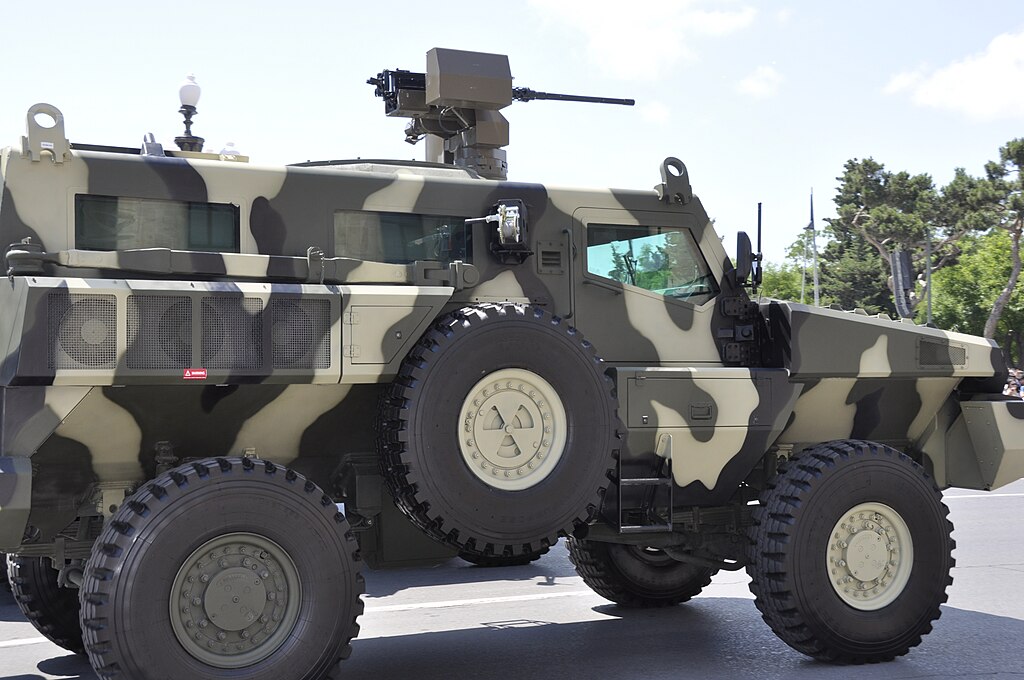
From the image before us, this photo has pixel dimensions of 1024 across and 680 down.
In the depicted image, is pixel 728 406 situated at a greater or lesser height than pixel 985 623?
greater

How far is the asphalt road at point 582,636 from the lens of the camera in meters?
6.48

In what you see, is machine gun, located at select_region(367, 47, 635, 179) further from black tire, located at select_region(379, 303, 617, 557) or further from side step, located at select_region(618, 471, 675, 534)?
side step, located at select_region(618, 471, 675, 534)

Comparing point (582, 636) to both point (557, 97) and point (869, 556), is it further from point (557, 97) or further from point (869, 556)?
point (557, 97)

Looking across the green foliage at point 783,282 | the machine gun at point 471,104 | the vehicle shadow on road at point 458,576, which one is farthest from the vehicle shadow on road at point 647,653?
the green foliage at point 783,282

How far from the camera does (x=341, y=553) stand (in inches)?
209

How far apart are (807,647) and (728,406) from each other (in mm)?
1364

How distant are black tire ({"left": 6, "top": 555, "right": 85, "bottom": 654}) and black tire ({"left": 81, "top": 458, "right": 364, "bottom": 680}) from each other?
189 centimetres

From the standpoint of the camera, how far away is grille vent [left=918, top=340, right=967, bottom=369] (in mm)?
7008

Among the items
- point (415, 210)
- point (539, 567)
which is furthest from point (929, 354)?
point (539, 567)

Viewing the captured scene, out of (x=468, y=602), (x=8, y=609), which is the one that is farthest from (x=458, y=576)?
(x=8, y=609)

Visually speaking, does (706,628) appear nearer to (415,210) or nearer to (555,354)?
(555,354)

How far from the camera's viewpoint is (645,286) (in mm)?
6738

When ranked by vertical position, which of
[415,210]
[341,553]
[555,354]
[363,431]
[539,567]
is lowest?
[539,567]

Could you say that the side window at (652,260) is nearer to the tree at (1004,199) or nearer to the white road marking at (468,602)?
the white road marking at (468,602)
